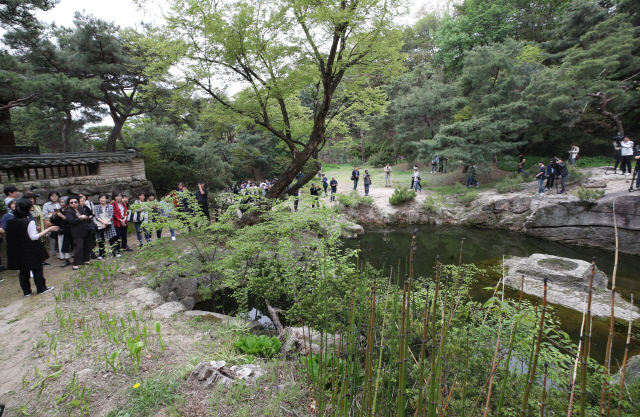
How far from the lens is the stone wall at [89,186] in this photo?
21.9 feet

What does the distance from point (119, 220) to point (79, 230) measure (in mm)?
867

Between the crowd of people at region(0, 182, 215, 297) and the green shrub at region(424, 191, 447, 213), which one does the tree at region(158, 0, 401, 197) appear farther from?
the green shrub at region(424, 191, 447, 213)

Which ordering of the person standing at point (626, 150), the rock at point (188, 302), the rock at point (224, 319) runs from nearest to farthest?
1. the rock at point (224, 319)
2. the rock at point (188, 302)
3. the person standing at point (626, 150)

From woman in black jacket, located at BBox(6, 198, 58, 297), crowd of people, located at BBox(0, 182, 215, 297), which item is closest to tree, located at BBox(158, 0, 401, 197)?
crowd of people, located at BBox(0, 182, 215, 297)

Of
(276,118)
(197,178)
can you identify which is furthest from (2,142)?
(276,118)

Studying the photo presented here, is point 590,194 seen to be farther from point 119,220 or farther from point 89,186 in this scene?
point 89,186

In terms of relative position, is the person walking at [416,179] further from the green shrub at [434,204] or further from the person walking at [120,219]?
the person walking at [120,219]

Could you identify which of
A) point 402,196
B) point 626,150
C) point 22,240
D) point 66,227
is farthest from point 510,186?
point 22,240

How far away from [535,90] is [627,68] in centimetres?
350

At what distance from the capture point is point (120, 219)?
221 inches

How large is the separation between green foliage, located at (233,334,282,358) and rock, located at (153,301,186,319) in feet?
4.08

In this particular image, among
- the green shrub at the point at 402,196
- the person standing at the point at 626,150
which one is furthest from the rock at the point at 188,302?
the person standing at the point at 626,150

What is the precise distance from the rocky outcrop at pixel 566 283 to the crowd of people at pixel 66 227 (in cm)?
590

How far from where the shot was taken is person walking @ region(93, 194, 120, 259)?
5.34 metres
